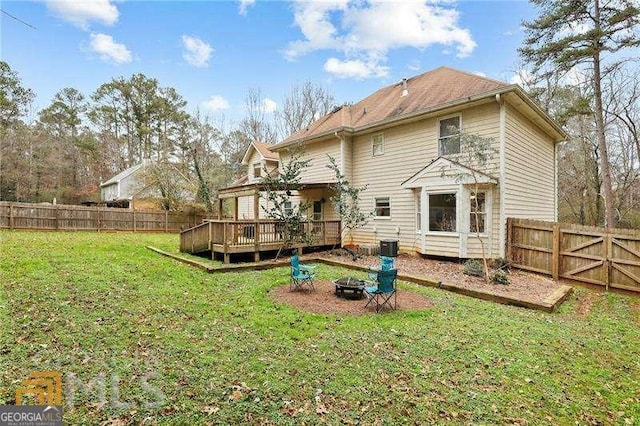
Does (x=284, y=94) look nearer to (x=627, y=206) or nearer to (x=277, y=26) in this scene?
(x=277, y=26)

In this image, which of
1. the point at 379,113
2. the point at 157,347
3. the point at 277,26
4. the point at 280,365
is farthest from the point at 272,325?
the point at 277,26

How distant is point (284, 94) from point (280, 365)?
29712 millimetres

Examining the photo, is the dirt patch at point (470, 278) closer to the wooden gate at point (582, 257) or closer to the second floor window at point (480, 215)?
the wooden gate at point (582, 257)

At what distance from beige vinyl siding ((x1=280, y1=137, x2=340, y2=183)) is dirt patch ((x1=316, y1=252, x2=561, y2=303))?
4.81m

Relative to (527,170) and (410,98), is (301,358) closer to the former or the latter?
(527,170)

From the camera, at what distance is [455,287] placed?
26.3 ft

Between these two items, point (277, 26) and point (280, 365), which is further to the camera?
point (277, 26)

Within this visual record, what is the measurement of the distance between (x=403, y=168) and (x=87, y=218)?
1819cm

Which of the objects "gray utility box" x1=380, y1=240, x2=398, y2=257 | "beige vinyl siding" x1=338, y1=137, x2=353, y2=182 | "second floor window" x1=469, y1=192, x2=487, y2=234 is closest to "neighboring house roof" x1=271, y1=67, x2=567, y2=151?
"beige vinyl siding" x1=338, y1=137, x2=353, y2=182

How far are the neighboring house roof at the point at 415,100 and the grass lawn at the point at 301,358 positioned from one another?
709 cm

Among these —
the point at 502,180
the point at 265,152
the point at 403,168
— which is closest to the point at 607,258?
the point at 502,180

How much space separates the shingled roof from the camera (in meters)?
11.5

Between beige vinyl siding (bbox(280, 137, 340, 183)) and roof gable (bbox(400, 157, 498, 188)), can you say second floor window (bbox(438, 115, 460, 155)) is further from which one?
beige vinyl siding (bbox(280, 137, 340, 183))

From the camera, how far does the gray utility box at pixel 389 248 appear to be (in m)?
12.3
